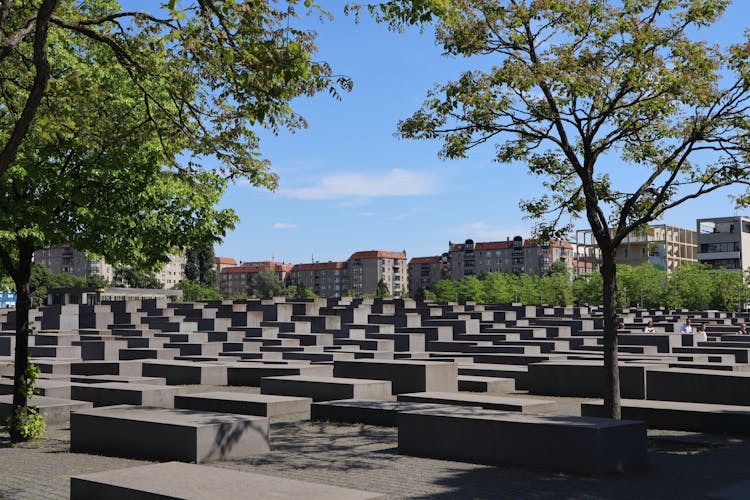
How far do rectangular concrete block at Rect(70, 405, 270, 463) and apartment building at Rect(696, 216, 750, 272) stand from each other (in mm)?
141086

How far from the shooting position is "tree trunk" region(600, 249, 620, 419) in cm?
1253

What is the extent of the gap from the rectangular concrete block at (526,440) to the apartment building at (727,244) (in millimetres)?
140203

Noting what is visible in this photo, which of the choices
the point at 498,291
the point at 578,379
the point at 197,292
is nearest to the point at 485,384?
the point at 578,379

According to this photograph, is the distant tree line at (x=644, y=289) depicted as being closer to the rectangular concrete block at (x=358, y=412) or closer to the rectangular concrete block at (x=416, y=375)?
the rectangular concrete block at (x=416, y=375)

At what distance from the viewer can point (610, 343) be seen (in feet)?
41.9

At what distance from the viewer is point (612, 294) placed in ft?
42.0

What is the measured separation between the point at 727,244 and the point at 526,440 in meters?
A: 146

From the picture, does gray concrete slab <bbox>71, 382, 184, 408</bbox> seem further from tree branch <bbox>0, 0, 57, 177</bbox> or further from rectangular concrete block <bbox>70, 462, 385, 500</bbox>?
tree branch <bbox>0, 0, 57, 177</bbox>

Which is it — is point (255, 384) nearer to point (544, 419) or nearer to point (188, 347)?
point (188, 347)

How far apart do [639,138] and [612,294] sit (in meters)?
3.24

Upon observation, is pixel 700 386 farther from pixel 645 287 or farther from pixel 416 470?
pixel 645 287

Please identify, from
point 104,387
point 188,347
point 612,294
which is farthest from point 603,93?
point 188,347

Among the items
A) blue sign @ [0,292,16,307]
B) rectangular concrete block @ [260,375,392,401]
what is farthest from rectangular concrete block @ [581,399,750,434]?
blue sign @ [0,292,16,307]

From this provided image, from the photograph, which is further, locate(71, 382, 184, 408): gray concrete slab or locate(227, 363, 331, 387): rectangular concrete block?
locate(227, 363, 331, 387): rectangular concrete block
